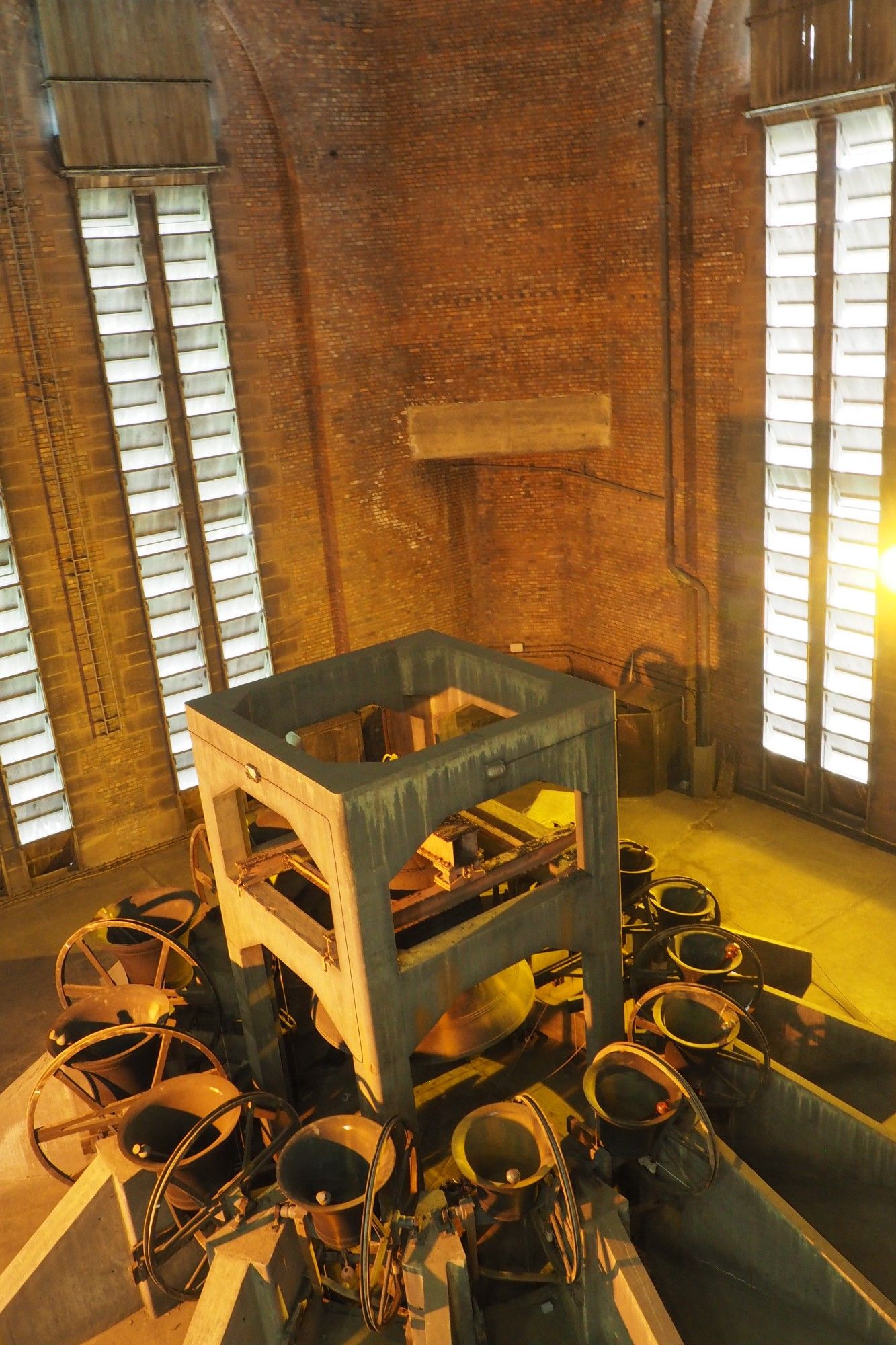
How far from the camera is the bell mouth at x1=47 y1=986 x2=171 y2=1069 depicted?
10953mm

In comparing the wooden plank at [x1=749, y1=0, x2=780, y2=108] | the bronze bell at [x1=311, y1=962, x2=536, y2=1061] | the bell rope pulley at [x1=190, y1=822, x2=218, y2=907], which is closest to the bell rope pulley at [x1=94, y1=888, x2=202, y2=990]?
the bell rope pulley at [x1=190, y1=822, x2=218, y2=907]

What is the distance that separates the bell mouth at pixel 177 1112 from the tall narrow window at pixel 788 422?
9.33m

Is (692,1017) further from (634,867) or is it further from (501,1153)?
(501,1153)

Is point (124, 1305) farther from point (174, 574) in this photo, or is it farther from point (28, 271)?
point (28, 271)

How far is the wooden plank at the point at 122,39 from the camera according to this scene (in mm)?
13891

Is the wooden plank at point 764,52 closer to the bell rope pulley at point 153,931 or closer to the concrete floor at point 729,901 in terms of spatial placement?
the concrete floor at point 729,901

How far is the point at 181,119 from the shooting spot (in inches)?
587

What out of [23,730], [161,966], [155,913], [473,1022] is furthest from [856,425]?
[23,730]

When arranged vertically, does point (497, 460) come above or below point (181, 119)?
below

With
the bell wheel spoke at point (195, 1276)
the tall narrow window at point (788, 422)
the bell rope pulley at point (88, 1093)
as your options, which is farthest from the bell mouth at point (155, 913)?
the tall narrow window at point (788, 422)

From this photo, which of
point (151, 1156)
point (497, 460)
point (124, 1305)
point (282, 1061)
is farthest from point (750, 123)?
point (124, 1305)

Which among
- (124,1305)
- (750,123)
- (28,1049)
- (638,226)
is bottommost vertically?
(124,1305)

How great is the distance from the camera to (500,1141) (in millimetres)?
9445

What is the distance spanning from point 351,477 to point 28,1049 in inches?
354
